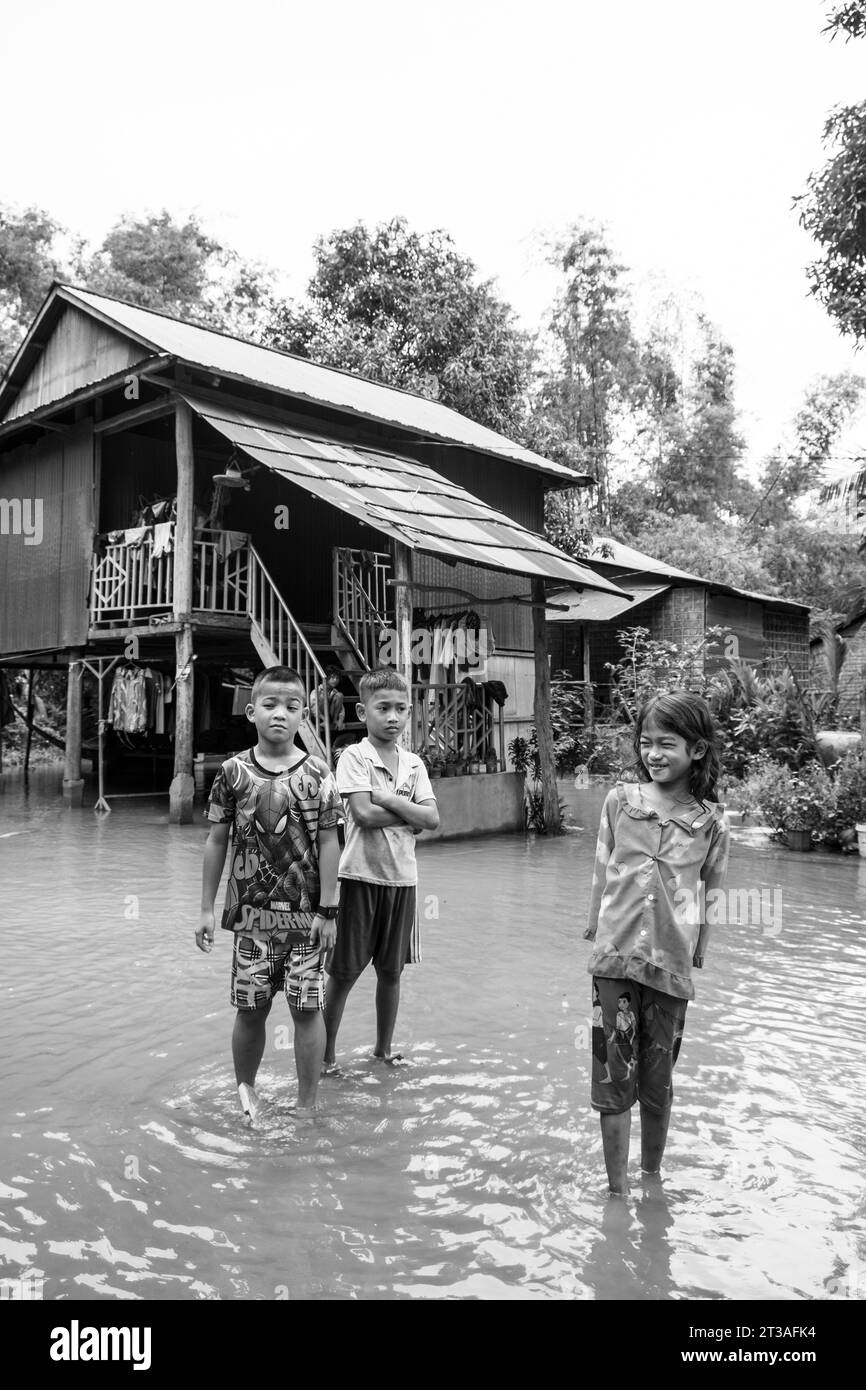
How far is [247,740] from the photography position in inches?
673

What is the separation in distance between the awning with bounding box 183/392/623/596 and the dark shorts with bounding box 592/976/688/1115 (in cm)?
724

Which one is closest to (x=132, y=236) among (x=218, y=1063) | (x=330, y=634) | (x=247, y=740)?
(x=247, y=740)

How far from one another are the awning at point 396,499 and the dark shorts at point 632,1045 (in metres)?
7.24

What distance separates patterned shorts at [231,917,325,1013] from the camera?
3.57m

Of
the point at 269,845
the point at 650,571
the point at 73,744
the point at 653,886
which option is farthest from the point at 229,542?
the point at 650,571

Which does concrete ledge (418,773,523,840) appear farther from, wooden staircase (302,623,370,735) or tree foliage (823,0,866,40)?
tree foliage (823,0,866,40)

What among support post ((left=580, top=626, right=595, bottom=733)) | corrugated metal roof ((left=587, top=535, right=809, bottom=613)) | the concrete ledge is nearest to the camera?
the concrete ledge

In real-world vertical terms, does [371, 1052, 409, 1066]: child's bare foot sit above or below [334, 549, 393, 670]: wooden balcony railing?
below

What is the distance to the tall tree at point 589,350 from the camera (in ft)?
113

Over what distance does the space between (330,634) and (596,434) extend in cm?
2669

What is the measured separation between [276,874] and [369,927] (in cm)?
63

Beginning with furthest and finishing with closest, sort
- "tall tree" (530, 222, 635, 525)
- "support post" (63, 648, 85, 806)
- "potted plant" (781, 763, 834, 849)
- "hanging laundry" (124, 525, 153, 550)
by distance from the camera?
"tall tree" (530, 222, 635, 525), "support post" (63, 648, 85, 806), "hanging laundry" (124, 525, 153, 550), "potted plant" (781, 763, 834, 849)

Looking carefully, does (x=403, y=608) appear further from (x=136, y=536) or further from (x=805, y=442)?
(x=805, y=442)

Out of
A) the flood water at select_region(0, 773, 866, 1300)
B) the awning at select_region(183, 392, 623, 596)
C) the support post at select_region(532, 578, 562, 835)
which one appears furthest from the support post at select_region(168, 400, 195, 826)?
the flood water at select_region(0, 773, 866, 1300)
